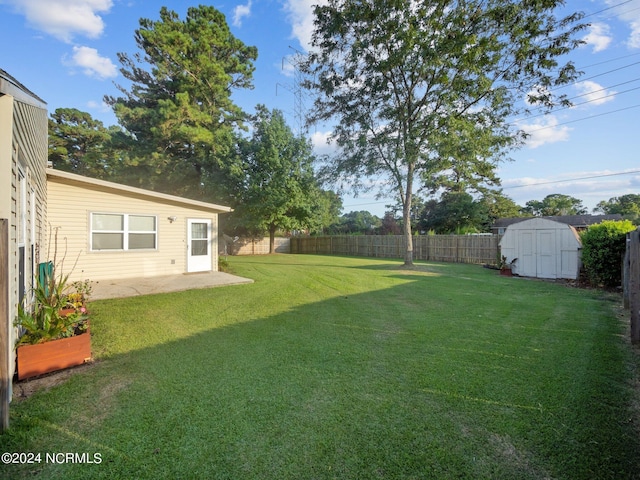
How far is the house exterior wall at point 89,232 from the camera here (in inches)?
309

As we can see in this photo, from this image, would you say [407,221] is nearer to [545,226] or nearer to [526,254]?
[526,254]

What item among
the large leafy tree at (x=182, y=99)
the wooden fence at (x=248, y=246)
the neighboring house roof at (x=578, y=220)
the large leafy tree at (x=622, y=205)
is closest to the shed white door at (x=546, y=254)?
the large leafy tree at (x=182, y=99)

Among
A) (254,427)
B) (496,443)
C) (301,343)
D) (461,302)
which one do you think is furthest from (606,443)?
(461,302)

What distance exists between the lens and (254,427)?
2.20 m

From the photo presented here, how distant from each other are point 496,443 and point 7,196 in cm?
418

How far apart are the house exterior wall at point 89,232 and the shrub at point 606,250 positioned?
12021mm

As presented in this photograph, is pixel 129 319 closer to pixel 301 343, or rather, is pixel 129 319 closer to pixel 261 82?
pixel 301 343

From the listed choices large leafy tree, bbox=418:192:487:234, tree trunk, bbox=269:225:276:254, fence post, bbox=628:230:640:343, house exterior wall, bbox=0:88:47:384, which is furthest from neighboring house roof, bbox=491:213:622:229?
house exterior wall, bbox=0:88:47:384

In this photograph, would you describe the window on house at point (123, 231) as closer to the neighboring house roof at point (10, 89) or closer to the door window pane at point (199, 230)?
the door window pane at point (199, 230)

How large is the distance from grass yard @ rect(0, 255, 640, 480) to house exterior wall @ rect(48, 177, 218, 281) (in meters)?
4.23

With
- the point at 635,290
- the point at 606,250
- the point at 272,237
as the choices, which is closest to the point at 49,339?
the point at 635,290

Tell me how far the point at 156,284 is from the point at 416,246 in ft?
52.9

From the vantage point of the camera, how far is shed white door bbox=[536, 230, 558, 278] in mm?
10414

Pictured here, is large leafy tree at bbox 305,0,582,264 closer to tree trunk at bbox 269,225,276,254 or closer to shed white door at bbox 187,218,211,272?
shed white door at bbox 187,218,211,272
